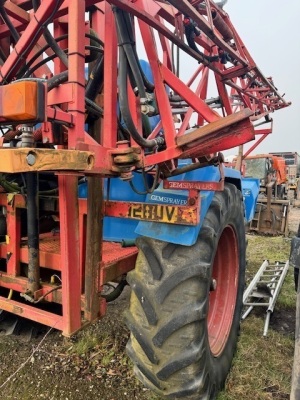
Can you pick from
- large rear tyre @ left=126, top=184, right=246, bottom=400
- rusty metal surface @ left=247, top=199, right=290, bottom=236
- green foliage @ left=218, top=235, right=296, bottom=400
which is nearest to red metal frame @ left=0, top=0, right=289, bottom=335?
large rear tyre @ left=126, top=184, right=246, bottom=400

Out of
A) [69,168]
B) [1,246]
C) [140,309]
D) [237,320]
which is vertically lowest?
[237,320]

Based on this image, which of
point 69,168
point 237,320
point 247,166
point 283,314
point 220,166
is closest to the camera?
point 69,168

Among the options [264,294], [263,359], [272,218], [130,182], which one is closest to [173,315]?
[130,182]

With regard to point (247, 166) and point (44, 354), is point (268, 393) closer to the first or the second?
point (44, 354)

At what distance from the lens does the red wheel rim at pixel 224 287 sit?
2.65 m

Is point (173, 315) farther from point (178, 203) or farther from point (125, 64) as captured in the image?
point (125, 64)

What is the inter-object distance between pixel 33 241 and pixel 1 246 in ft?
1.49

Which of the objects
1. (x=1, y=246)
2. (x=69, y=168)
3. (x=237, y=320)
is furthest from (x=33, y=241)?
(x=237, y=320)

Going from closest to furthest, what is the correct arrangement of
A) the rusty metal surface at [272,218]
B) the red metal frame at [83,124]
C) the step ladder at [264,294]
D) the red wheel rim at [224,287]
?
the red metal frame at [83,124] < the red wheel rim at [224,287] < the step ladder at [264,294] < the rusty metal surface at [272,218]

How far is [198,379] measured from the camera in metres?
1.81

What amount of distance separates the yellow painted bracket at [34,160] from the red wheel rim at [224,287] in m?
1.71

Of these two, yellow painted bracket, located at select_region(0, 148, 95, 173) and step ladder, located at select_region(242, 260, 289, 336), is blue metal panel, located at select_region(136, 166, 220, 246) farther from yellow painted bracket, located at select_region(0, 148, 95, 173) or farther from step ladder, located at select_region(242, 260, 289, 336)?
step ladder, located at select_region(242, 260, 289, 336)

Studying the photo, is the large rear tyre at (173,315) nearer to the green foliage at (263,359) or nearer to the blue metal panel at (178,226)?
the blue metal panel at (178,226)

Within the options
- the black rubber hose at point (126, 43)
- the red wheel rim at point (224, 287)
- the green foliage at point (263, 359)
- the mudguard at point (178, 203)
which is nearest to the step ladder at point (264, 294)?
the green foliage at point (263, 359)
